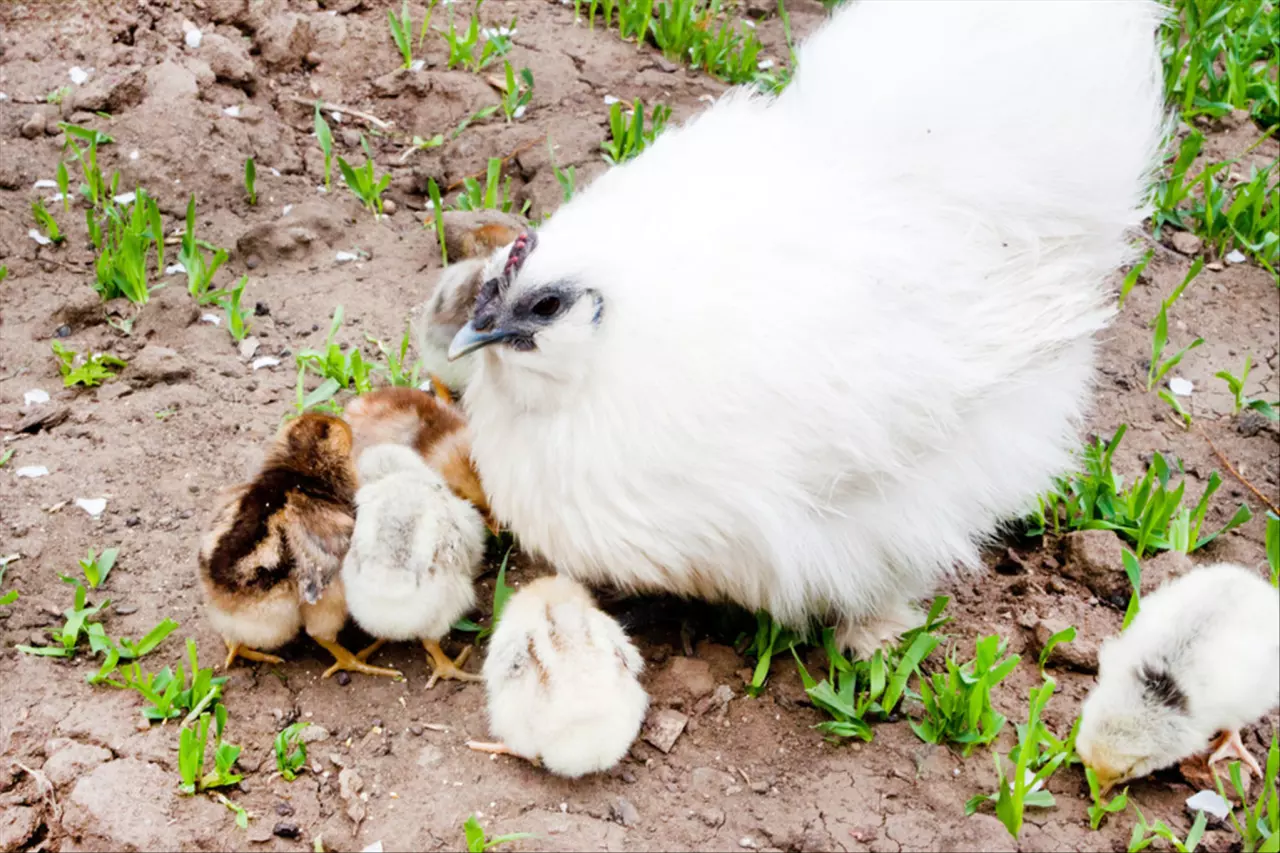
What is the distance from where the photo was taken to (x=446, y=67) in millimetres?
5316

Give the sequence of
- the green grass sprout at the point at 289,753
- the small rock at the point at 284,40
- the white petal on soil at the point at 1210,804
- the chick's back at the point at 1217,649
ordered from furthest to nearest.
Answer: the small rock at the point at 284,40, the green grass sprout at the point at 289,753, the white petal on soil at the point at 1210,804, the chick's back at the point at 1217,649

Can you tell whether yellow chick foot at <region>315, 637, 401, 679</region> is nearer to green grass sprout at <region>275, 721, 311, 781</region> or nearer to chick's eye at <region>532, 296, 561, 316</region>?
green grass sprout at <region>275, 721, 311, 781</region>

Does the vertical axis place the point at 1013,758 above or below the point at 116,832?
above

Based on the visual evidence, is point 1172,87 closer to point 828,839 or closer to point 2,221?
point 828,839

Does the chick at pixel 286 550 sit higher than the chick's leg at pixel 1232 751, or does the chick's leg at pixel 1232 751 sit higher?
the chick's leg at pixel 1232 751

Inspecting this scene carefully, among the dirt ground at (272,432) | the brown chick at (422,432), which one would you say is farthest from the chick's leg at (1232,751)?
the brown chick at (422,432)

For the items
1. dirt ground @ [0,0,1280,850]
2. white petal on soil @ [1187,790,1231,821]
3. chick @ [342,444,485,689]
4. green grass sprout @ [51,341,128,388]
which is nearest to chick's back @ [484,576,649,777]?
dirt ground @ [0,0,1280,850]

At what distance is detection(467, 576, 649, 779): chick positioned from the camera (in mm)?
2846

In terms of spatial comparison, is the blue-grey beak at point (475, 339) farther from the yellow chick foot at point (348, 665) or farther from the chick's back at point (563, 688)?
the yellow chick foot at point (348, 665)

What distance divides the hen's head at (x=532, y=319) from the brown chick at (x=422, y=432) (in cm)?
69

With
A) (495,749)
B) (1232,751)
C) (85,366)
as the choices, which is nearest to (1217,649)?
(1232,751)

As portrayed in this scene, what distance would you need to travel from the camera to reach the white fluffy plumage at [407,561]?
307 cm

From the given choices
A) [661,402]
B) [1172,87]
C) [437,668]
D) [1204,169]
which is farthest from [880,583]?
[1172,87]

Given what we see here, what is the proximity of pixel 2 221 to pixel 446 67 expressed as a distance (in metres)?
1.91
